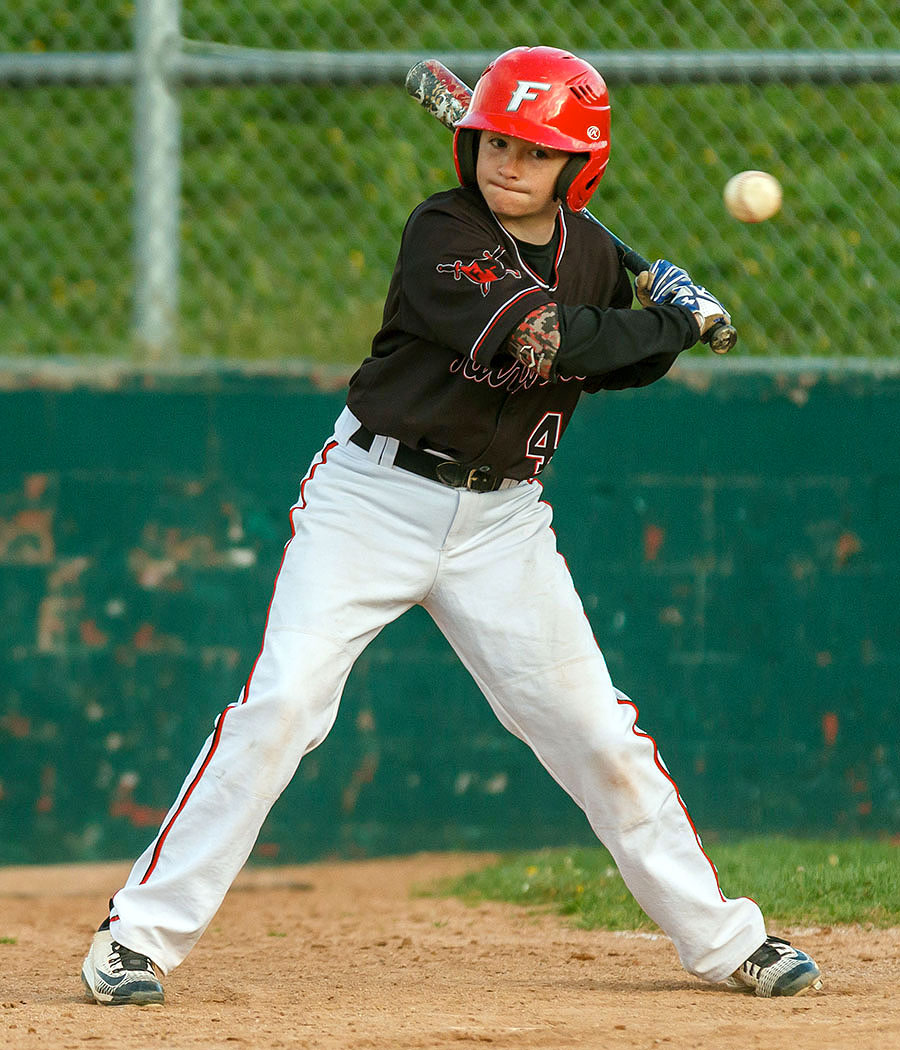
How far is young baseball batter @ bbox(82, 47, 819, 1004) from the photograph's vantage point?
3.43 meters

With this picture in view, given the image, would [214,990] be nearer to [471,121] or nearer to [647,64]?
[471,121]

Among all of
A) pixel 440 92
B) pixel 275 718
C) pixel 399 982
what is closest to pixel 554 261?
pixel 440 92

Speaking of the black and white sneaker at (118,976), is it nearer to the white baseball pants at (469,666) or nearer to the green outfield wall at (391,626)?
the white baseball pants at (469,666)

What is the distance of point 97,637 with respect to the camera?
5.73 m

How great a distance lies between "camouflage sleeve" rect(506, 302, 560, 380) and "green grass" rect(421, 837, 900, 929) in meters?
2.05

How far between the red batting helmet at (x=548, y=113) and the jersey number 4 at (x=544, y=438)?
494mm

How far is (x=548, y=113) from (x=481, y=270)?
39 centimetres

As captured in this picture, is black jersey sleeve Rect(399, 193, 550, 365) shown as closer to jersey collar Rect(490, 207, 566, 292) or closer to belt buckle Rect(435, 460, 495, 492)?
jersey collar Rect(490, 207, 566, 292)

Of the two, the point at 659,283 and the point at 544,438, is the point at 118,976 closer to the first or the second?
the point at 544,438

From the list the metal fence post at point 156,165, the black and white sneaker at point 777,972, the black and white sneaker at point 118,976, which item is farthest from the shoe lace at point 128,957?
the metal fence post at point 156,165

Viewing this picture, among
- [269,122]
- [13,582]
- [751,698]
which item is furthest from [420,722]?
[269,122]

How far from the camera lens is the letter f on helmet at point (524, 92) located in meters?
3.46

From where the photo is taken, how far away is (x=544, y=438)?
3689 millimetres

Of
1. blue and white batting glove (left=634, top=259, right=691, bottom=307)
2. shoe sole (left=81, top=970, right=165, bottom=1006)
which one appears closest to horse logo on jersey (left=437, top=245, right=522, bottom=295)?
blue and white batting glove (left=634, top=259, right=691, bottom=307)
